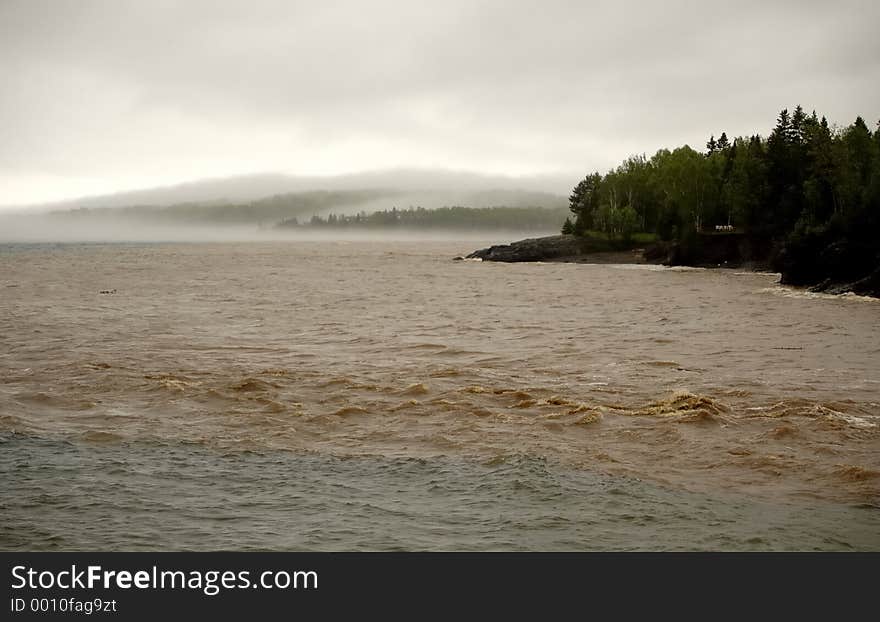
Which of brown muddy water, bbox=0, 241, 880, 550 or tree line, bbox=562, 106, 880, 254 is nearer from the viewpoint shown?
brown muddy water, bbox=0, 241, 880, 550

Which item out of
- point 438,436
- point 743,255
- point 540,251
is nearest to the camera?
point 438,436

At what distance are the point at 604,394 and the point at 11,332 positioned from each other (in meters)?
26.1

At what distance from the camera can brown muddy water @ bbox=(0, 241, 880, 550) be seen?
1043 centimetres

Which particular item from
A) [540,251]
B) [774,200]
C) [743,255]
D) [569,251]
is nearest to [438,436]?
[743,255]

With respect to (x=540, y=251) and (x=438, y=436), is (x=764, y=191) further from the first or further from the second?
(x=438, y=436)

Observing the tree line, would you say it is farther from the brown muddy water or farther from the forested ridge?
the brown muddy water

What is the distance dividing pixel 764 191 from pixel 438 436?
100 metres

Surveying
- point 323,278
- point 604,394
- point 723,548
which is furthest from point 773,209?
point 723,548

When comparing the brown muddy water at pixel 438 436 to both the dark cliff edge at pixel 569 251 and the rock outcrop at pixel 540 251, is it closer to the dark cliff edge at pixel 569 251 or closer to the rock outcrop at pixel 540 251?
the dark cliff edge at pixel 569 251

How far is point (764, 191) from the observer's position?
10388cm

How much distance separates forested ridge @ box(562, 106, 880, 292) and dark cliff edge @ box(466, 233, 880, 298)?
0.13 m

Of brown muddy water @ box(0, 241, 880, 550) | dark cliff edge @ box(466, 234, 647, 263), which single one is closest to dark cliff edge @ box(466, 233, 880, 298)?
dark cliff edge @ box(466, 234, 647, 263)

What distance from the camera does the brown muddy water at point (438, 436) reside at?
10.4 meters
